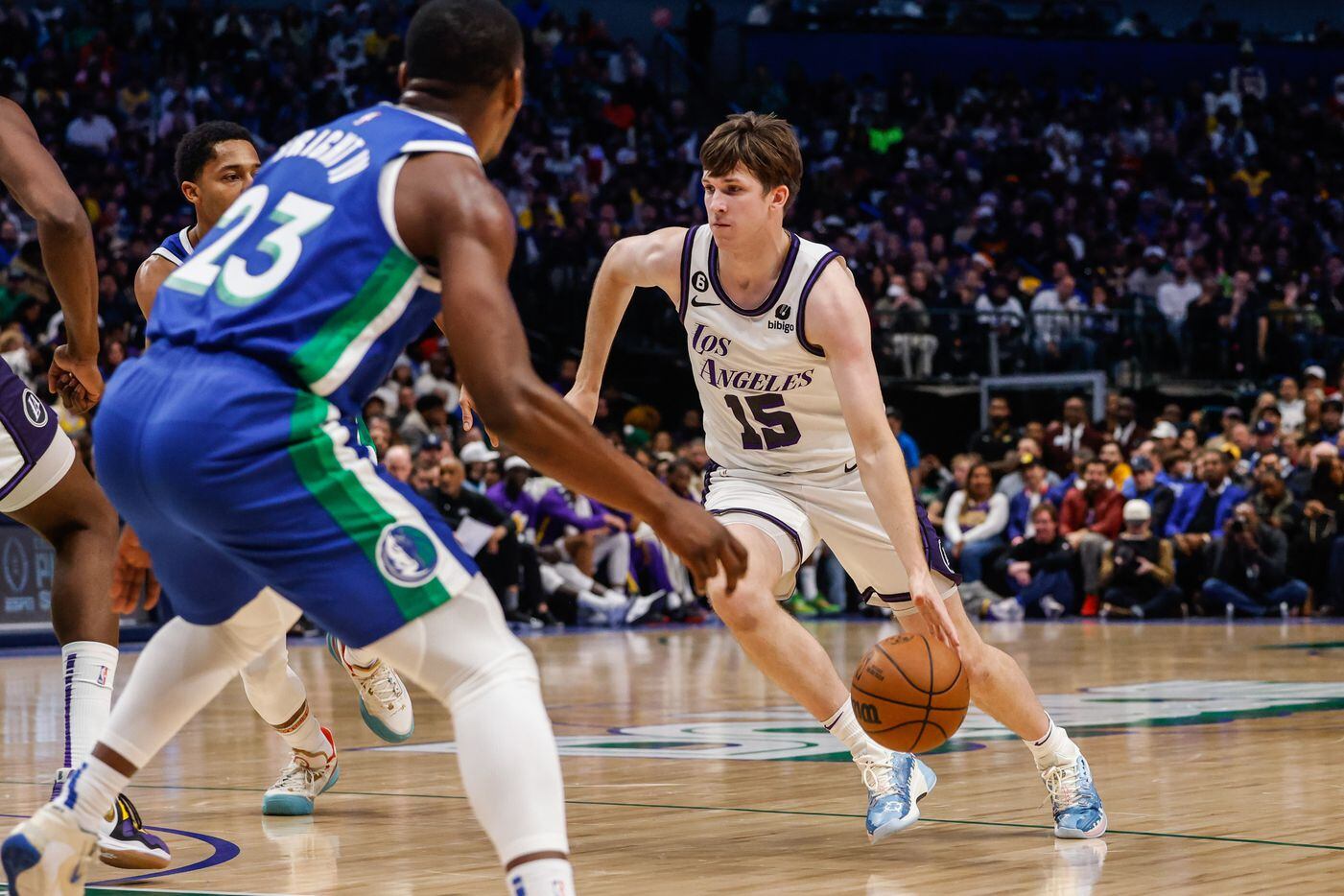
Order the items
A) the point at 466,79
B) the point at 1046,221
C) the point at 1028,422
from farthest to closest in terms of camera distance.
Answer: the point at 1046,221
the point at 1028,422
the point at 466,79

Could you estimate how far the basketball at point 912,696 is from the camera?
4.70 metres

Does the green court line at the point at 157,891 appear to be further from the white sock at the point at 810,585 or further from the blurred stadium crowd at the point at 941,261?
the white sock at the point at 810,585

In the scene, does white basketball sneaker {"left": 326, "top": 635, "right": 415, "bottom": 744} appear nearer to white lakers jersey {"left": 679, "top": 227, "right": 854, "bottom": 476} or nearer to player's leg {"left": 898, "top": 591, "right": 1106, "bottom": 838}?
white lakers jersey {"left": 679, "top": 227, "right": 854, "bottom": 476}

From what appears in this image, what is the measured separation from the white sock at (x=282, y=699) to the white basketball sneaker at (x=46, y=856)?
1839mm

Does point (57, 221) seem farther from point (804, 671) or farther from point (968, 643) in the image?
point (968, 643)

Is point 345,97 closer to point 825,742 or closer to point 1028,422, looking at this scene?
point 1028,422

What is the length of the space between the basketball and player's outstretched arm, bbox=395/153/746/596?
5.67 feet

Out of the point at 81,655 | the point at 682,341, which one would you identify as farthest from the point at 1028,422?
the point at 81,655

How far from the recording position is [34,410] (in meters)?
4.62

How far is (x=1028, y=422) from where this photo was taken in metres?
19.3

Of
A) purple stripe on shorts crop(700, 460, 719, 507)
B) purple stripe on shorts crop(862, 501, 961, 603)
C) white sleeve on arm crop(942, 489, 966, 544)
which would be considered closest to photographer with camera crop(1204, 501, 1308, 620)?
white sleeve on arm crop(942, 489, 966, 544)

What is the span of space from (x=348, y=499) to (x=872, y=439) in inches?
81.1

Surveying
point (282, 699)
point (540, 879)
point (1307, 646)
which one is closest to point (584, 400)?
point (282, 699)

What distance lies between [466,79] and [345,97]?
1942 cm
